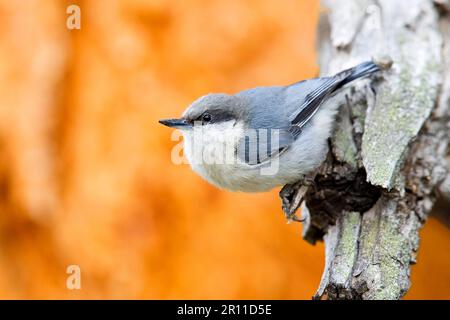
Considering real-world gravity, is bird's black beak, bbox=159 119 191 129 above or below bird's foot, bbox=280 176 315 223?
above

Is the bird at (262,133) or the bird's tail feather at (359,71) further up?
the bird's tail feather at (359,71)

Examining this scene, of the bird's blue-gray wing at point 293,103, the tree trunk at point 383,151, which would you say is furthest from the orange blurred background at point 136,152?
the bird's blue-gray wing at point 293,103

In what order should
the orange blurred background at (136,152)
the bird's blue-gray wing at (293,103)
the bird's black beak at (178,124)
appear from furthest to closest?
the orange blurred background at (136,152), the bird's blue-gray wing at (293,103), the bird's black beak at (178,124)

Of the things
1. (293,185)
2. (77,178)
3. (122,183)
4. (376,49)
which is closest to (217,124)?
(293,185)

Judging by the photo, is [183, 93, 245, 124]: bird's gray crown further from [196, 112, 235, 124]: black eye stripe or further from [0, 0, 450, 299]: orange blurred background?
[0, 0, 450, 299]: orange blurred background

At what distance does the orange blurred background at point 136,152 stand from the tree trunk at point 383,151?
105cm

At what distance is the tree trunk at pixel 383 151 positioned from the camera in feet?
9.18

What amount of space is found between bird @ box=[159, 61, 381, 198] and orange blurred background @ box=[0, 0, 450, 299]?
1.21 meters

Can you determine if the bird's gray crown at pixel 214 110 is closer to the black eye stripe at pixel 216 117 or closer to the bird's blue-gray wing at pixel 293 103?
the black eye stripe at pixel 216 117

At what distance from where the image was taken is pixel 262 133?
3281mm

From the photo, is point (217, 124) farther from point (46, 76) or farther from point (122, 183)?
point (46, 76)

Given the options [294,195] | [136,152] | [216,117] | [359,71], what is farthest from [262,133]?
[136,152]

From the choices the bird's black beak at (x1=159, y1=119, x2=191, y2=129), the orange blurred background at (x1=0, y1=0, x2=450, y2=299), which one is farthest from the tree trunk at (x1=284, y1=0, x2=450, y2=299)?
the orange blurred background at (x1=0, y1=0, x2=450, y2=299)

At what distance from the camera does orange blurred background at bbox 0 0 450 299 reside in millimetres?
4477
